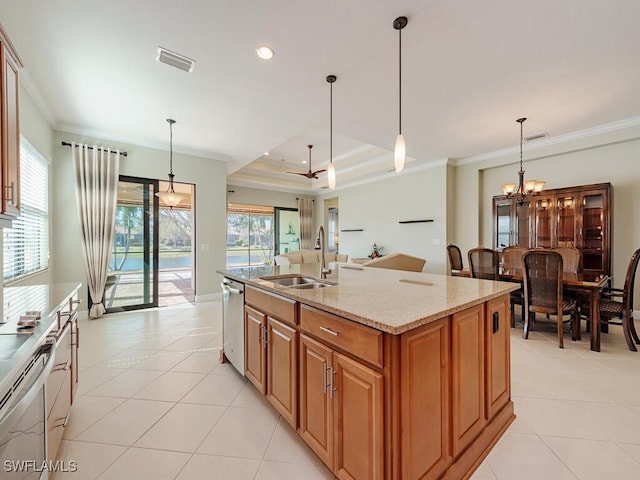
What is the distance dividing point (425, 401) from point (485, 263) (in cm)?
318

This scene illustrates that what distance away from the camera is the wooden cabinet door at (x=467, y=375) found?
4.47ft

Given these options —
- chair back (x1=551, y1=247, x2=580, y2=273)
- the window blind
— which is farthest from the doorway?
chair back (x1=551, y1=247, x2=580, y2=273)

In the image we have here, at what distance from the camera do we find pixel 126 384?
2350mm

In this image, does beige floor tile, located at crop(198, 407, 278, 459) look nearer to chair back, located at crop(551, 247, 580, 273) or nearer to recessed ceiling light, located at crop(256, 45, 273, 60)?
recessed ceiling light, located at crop(256, 45, 273, 60)

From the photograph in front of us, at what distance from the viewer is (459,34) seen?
2252mm

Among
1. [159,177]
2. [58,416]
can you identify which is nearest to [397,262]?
[58,416]

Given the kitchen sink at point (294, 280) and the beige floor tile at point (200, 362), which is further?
the beige floor tile at point (200, 362)

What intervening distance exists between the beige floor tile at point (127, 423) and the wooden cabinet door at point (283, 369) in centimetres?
84

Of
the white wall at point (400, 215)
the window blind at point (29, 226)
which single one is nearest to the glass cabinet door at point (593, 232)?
the white wall at point (400, 215)

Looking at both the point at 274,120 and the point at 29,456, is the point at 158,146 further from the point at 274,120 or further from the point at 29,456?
the point at 29,456

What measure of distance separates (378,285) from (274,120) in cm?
303

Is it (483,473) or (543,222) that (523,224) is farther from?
(483,473)

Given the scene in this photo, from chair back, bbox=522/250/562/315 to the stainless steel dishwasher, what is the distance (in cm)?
322

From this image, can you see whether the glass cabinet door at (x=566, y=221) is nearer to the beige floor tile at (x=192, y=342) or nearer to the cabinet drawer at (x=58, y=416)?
the beige floor tile at (x=192, y=342)
